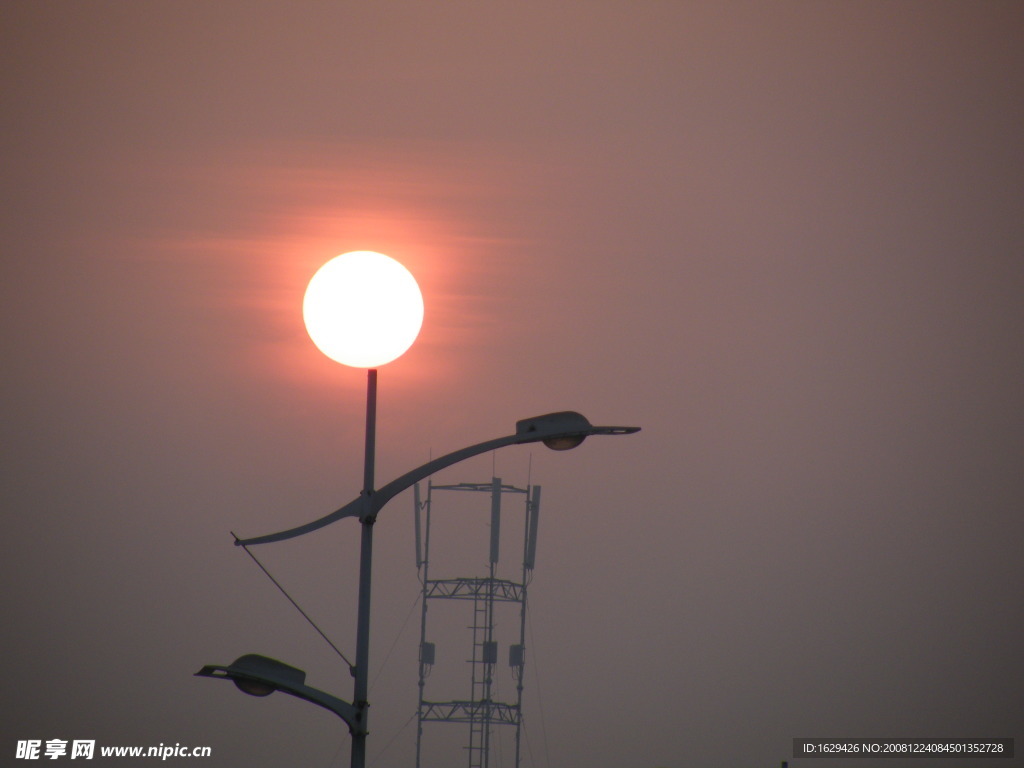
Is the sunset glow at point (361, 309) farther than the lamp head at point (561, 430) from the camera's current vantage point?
Yes

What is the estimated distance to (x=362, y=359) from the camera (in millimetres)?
11992

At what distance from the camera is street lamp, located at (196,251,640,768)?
11.7 m

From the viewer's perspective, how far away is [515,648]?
4016 centimetres

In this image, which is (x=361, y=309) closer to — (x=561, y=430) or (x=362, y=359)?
(x=362, y=359)

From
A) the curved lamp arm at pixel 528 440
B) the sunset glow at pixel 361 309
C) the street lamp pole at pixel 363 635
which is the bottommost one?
the street lamp pole at pixel 363 635

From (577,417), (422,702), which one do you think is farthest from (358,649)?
(422,702)

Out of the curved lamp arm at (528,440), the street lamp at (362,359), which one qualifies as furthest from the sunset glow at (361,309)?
the curved lamp arm at (528,440)

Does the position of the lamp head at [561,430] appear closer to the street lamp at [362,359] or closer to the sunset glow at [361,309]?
the street lamp at [362,359]

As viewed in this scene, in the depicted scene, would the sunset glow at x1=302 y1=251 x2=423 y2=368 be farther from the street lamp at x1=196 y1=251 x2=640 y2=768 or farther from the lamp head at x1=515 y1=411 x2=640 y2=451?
the lamp head at x1=515 y1=411 x2=640 y2=451

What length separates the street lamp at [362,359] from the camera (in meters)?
11.7

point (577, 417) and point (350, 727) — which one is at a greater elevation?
point (577, 417)

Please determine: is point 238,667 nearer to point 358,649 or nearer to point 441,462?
point 358,649

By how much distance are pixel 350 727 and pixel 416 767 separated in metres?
30.1

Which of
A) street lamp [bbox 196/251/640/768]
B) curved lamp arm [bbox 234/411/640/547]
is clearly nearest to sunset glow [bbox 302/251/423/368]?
street lamp [bbox 196/251/640/768]
